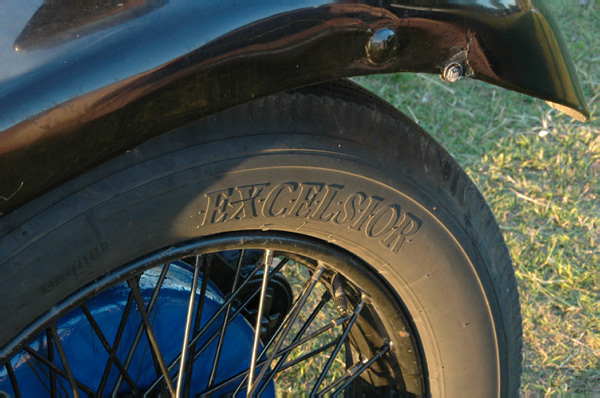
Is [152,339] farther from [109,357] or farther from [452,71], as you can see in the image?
[452,71]

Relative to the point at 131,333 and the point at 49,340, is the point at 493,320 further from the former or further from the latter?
the point at 49,340

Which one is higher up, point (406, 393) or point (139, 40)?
point (139, 40)

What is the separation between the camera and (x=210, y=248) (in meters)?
1.25

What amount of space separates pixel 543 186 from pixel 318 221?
2163 millimetres

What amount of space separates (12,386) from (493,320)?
1023 mm

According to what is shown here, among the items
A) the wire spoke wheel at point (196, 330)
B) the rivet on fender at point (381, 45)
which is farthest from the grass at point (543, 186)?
the rivet on fender at point (381, 45)

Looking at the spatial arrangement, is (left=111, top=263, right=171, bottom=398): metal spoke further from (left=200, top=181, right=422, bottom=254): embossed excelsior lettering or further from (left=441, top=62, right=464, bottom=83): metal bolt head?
(left=441, top=62, right=464, bottom=83): metal bolt head

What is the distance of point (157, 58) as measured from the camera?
1041 mm

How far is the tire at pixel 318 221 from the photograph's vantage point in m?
1.09

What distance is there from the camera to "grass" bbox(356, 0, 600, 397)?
7.98 ft

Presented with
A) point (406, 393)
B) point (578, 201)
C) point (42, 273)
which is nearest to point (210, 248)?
point (42, 273)

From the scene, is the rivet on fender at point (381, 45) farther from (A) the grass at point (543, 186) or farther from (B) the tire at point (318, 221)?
(A) the grass at point (543, 186)

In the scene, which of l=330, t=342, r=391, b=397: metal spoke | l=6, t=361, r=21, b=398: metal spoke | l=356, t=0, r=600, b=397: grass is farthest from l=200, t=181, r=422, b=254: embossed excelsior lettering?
l=356, t=0, r=600, b=397: grass

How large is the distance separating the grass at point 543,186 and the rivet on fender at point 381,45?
153cm
